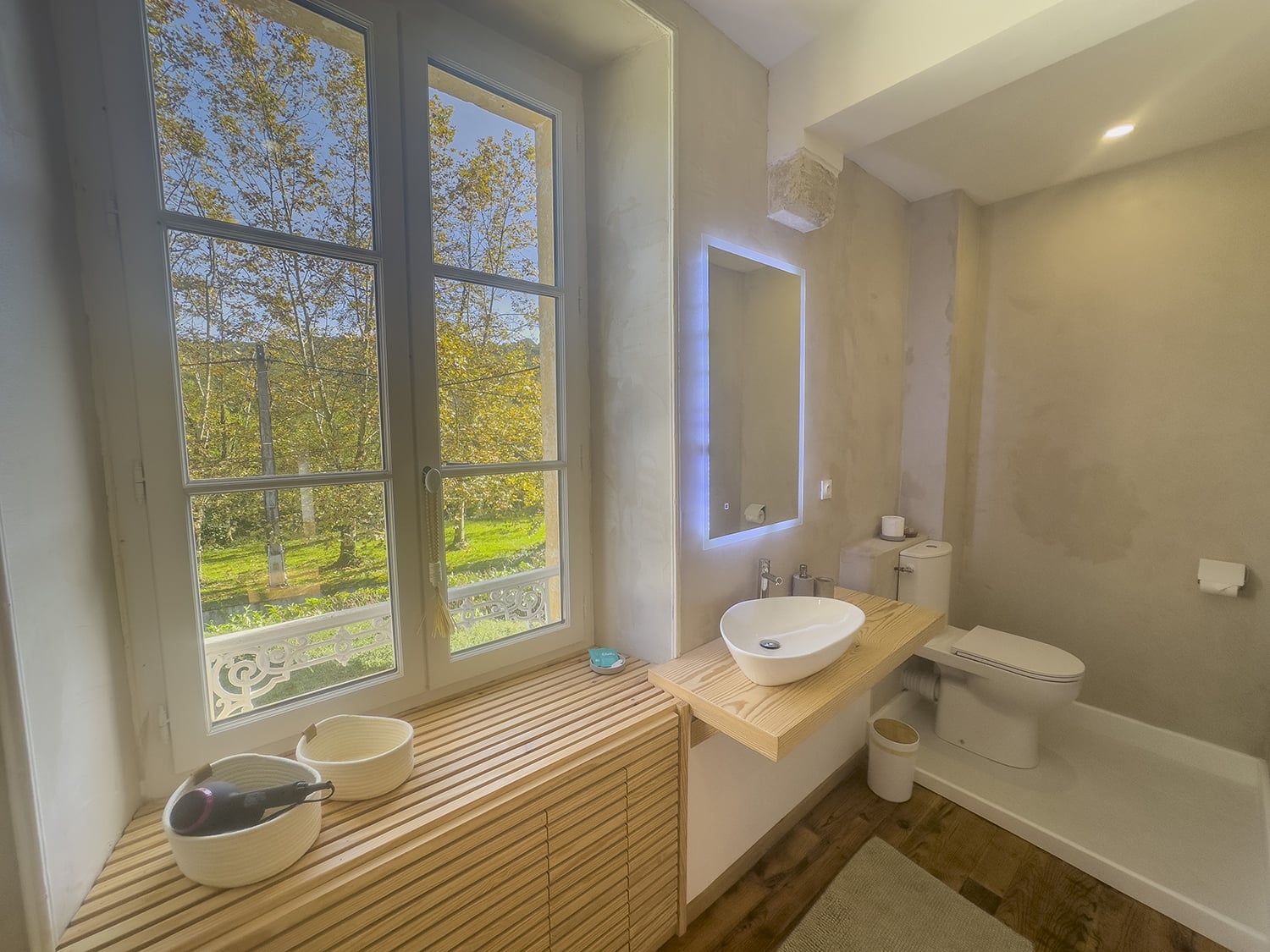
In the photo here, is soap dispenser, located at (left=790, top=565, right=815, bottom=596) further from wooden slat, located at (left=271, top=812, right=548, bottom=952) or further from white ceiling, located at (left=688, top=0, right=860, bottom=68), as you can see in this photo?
white ceiling, located at (left=688, top=0, right=860, bottom=68)

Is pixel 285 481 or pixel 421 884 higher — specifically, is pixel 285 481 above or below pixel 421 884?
above

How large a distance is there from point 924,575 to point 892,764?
77 cm

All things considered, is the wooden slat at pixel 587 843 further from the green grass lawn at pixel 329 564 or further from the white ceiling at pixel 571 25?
the white ceiling at pixel 571 25

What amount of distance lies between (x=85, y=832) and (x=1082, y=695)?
3.36 metres

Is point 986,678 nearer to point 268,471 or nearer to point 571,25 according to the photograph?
point 268,471

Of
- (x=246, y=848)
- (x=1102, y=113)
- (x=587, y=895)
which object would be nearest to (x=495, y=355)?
(x=246, y=848)

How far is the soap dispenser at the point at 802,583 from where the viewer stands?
5.65 ft

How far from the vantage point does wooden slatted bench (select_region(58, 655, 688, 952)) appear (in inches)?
30.1

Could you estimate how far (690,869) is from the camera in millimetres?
1426

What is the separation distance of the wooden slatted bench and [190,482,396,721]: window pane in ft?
0.79

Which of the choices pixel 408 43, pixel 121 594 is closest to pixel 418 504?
pixel 121 594

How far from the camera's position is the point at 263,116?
1.04m

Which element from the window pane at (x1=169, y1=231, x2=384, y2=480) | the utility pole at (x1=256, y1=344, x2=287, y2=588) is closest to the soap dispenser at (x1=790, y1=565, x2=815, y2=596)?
the window pane at (x1=169, y1=231, x2=384, y2=480)

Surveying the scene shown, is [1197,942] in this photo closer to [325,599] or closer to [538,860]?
[538,860]
